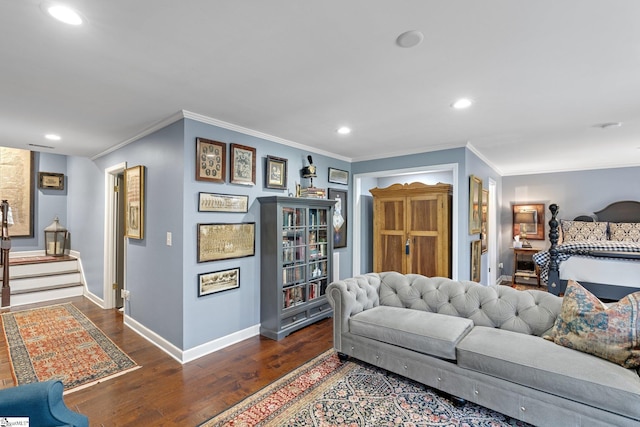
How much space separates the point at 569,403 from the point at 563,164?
540cm

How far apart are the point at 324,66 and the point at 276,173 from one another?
195cm

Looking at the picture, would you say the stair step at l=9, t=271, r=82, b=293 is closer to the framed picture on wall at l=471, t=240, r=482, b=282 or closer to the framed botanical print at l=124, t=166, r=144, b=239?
the framed botanical print at l=124, t=166, r=144, b=239

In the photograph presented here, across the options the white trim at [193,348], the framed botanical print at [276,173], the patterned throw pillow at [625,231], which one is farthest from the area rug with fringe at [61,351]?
the patterned throw pillow at [625,231]

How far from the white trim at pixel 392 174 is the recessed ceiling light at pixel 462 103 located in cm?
154

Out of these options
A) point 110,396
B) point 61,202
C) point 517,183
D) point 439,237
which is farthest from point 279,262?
point 517,183

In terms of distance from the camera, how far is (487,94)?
2.47m

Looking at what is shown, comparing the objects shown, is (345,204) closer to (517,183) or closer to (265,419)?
(265,419)

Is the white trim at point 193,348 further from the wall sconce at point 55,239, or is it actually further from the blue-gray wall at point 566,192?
the blue-gray wall at point 566,192

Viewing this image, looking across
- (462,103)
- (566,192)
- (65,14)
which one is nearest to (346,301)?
(462,103)

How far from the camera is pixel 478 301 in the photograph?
8.70 feet

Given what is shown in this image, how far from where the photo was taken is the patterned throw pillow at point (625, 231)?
16.9 feet

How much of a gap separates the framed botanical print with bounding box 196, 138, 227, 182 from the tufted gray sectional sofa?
1.67 meters

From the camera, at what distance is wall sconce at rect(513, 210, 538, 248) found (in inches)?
250

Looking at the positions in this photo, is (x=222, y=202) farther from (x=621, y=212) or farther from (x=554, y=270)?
(x=621, y=212)
